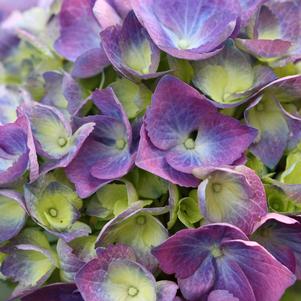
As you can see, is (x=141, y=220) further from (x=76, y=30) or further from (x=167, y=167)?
(x=76, y=30)

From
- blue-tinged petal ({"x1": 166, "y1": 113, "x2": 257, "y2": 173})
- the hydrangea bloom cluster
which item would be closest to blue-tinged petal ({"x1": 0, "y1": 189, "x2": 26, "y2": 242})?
the hydrangea bloom cluster

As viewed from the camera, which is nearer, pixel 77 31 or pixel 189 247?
pixel 189 247

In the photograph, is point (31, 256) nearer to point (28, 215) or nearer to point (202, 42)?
point (28, 215)

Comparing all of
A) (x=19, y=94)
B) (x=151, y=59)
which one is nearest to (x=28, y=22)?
(x=19, y=94)

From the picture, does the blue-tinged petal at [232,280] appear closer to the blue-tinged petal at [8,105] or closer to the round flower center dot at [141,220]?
the round flower center dot at [141,220]

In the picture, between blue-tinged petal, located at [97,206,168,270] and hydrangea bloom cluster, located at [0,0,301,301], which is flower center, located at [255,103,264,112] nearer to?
hydrangea bloom cluster, located at [0,0,301,301]

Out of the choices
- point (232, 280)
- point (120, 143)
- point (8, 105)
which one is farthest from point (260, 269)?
point (8, 105)
